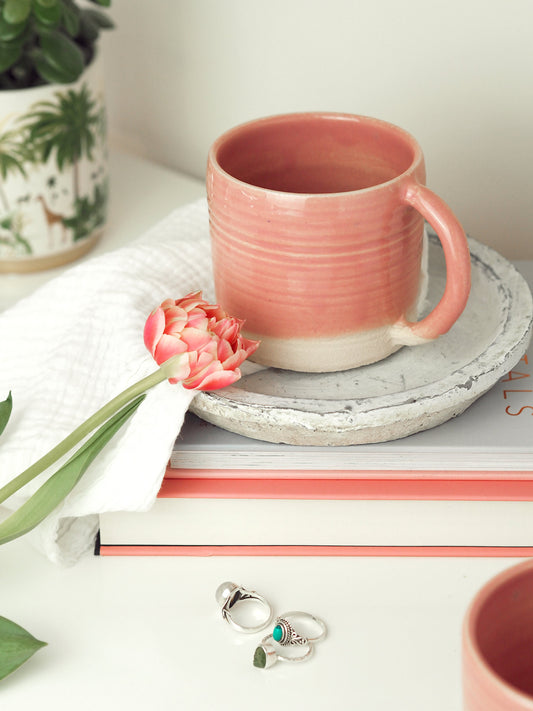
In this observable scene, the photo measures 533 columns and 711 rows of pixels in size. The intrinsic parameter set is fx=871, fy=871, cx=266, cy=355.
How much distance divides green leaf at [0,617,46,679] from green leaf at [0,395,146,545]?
1.5 inches

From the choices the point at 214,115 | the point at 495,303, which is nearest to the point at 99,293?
the point at 495,303

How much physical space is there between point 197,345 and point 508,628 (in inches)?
7.3

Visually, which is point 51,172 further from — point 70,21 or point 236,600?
point 236,600

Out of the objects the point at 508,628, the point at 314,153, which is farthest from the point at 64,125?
the point at 508,628

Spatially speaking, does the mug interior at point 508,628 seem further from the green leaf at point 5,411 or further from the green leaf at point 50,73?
the green leaf at point 50,73

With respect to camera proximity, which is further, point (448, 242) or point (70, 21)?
point (70, 21)

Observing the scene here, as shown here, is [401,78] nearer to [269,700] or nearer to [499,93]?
[499,93]

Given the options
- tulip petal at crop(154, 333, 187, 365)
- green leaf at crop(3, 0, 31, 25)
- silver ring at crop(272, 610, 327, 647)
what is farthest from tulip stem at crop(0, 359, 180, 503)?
green leaf at crop(3, 0, 31, 25)

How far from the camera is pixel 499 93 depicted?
2.03 ft

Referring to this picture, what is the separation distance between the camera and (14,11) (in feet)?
1.84

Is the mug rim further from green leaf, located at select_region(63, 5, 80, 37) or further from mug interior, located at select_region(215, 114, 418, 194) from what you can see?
green leaf, located at select_region(63, 5, 80, 37)

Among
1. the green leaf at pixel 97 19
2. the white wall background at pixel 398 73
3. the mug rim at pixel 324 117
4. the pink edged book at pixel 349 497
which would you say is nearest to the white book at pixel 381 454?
the pink edged book at pixel 349 497

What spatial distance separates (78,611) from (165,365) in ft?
0.41

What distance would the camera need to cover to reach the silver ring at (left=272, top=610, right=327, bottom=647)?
39 cm
